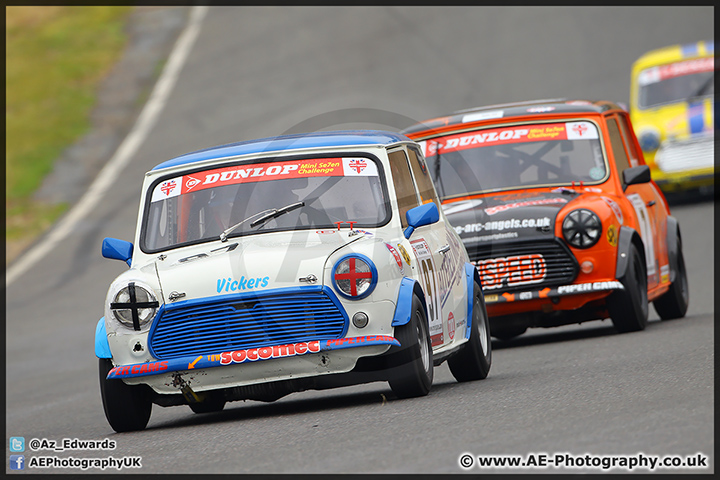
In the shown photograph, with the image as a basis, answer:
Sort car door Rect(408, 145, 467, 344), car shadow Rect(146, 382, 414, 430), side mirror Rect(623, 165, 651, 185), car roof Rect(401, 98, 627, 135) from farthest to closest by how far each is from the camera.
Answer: car roof Rect(401, 98, 627, 135) → side mirror Rect(623, 165, 651, 185) → car door Rect(408, 145, 467, 344) → car shadow Rect(146, 382, 414, 430)

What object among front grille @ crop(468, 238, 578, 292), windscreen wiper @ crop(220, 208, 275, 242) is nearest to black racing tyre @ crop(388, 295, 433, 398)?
windscreen wiper @ crop(220, 208, 275, 242)

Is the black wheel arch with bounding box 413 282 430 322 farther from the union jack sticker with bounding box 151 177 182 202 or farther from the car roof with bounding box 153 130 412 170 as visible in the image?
the union jack sticker with bounding box 151 177 182 202

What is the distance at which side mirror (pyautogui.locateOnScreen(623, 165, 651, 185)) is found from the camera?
10954 mm

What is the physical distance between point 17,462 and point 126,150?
20.0 m

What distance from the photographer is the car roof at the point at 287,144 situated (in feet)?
27.0

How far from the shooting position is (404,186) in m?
8.44

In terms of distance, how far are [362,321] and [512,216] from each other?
144 inches

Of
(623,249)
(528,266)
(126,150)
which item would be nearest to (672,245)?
(623,249)

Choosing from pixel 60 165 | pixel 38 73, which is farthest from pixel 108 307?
pixel 38 73

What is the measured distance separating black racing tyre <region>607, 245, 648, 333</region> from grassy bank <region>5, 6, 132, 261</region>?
1261cm

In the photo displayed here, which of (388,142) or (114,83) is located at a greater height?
(114,83)

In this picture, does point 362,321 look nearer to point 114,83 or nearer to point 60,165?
point 60,165

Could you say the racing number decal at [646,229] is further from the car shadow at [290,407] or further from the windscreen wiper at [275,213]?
the windscreen wiper at [275,213]

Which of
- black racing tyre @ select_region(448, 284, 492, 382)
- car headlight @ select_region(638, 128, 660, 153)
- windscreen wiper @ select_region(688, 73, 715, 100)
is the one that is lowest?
black racing tyre @ select_region(448, 284, 492, 382)
